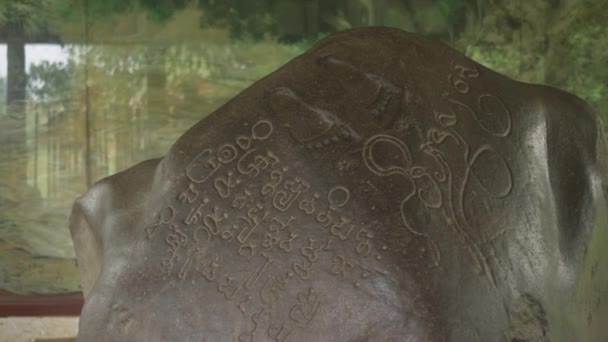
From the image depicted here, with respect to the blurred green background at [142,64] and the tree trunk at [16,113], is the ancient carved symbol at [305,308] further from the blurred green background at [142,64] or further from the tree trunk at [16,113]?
the tree trunk at [16,113]

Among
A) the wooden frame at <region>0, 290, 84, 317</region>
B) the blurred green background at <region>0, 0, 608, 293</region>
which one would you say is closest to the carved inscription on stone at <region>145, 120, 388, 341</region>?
the wooden frame at <region>0, 290, 84, 317</region>

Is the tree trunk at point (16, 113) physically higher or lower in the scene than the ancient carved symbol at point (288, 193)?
lower

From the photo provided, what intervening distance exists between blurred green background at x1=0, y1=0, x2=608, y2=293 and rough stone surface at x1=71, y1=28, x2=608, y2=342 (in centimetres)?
319

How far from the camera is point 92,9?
5.90m

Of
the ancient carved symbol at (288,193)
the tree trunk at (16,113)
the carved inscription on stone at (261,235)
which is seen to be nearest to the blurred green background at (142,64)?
the tree trunk at (16,113)

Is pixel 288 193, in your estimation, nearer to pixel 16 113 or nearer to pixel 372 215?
pixel 372 215

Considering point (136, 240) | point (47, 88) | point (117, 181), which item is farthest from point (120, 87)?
point (136, 240)

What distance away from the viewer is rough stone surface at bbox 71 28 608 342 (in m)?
2.21

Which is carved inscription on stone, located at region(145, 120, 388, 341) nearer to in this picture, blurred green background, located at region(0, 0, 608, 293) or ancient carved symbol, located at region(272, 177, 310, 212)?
ancient carved symbol, located at region(272, 177, 310, 212)

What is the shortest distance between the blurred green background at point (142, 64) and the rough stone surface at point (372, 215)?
10.5 feet

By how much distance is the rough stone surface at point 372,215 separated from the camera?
2205 mm

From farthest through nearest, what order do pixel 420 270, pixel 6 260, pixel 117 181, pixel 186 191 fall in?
1. pixel 6 260
2. pixel 117 181
3. pixel 186 191
4. pixel 420 270

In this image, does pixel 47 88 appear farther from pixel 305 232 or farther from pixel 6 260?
pixel 305 232

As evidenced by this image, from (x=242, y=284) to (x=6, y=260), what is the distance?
386cm
